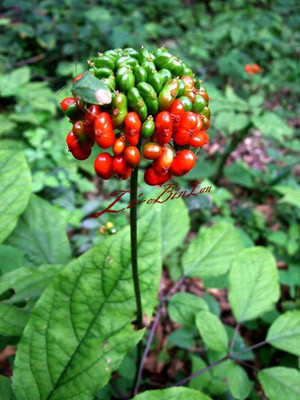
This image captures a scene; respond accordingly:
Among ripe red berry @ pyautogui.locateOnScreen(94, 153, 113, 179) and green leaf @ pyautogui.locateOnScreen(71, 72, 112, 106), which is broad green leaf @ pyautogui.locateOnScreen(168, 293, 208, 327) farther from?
green leaf @ pyautogui.locateOnScreen(71, 72, 112, 106)

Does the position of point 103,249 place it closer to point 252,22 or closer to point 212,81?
point 212,81

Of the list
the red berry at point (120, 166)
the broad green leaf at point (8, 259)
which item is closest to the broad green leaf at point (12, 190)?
the broad green leaf at point (8, 259)

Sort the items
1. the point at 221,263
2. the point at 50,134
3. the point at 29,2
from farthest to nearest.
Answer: the point at 29,2 → the point at 50,134 → the point at 221,263

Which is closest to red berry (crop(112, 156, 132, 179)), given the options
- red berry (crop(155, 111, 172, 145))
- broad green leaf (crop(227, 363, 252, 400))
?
red berry (crop(155, 111, 172, 145))

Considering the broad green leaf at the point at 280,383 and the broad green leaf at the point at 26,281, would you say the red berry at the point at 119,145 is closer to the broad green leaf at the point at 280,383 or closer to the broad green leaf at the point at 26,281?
the broad green leaf at the point at 26,281

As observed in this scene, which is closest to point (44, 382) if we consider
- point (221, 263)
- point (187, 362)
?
point (221, 263)

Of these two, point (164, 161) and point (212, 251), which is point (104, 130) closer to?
point (164, 161)
